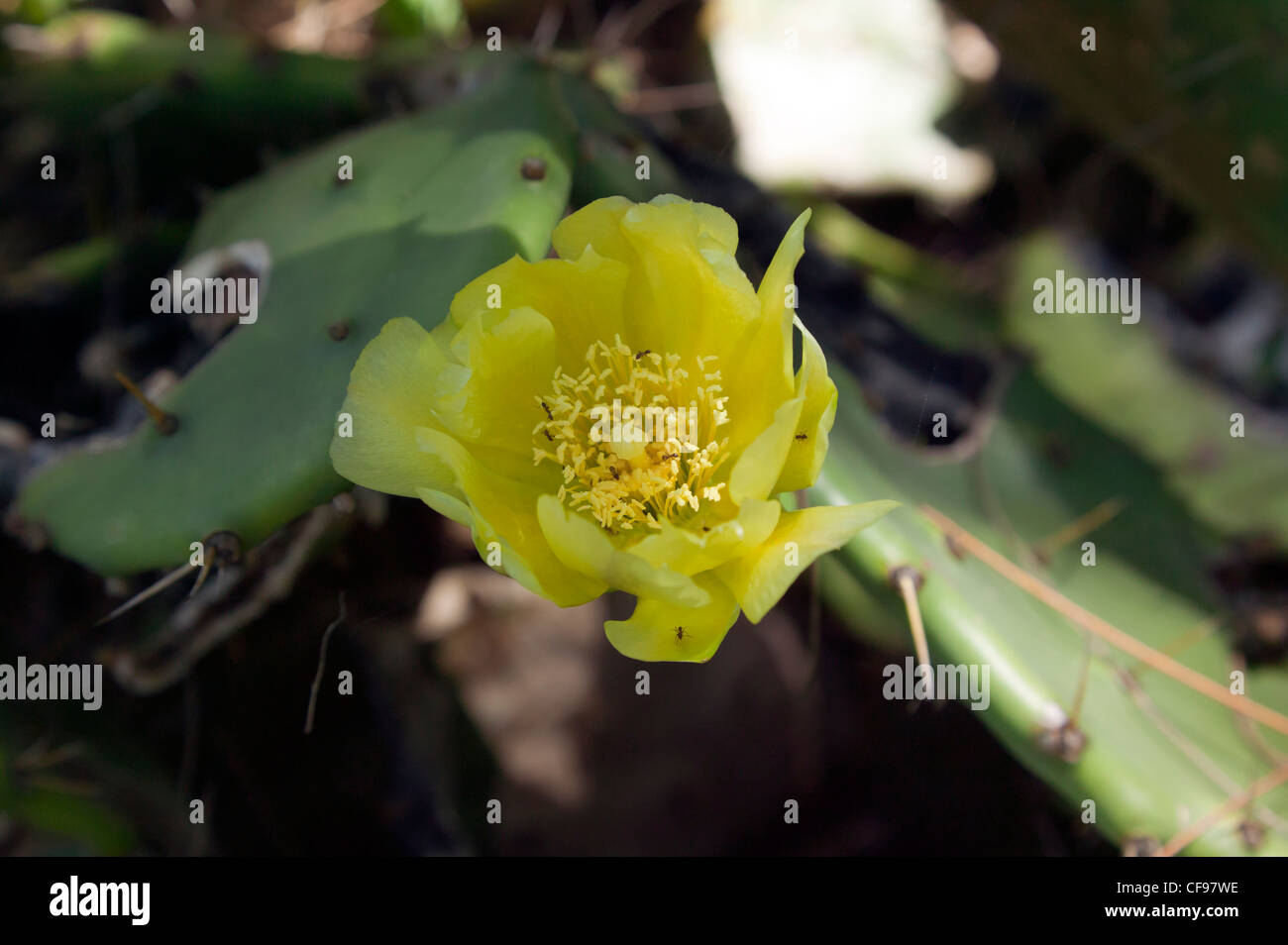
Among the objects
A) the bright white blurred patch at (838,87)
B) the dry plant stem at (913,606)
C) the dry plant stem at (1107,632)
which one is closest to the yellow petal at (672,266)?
the dry plant stem at (913,606)

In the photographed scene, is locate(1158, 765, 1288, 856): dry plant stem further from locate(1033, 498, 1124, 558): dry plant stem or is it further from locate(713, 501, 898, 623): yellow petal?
locate(713, 501, 898, 623): yellow petal

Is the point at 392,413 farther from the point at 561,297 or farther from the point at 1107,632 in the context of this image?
the point at 1107,632

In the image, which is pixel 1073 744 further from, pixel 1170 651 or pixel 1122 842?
pixel 1170 651

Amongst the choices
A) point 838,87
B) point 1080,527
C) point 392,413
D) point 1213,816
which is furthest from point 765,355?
point 838,87

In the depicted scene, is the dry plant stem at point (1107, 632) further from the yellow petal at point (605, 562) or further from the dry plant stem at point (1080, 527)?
the yellow petal at point (605, 562)

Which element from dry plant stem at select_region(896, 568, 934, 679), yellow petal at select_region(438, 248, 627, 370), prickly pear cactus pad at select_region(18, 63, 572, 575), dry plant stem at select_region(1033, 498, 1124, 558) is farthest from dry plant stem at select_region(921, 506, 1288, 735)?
prickly pear cactus pad at select_region(18, 63, 572, 575)
